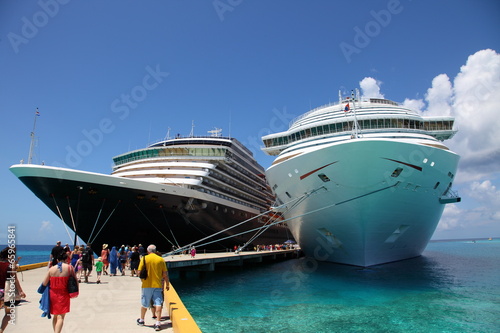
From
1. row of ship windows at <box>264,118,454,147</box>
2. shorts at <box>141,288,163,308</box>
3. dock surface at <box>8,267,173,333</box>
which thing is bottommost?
dock surface at <box>8,267,173,333</box>

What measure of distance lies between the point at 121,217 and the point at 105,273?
800 cm

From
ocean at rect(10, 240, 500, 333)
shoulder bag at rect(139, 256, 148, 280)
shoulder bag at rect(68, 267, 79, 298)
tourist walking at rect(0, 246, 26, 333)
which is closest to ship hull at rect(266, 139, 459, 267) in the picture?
ocean at rect(10, 240, 500, 333)

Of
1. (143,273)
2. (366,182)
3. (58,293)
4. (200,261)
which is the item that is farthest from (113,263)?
(366,182)

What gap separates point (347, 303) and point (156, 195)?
13.8 metres

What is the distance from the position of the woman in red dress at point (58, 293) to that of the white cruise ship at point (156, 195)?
15176 mm

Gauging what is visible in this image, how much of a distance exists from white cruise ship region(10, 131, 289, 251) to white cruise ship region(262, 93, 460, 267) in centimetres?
558

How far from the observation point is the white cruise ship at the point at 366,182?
15141 mm

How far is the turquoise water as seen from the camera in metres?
8.89

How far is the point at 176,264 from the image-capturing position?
50.9 ft

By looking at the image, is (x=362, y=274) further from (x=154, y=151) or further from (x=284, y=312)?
(x=154, y=151)

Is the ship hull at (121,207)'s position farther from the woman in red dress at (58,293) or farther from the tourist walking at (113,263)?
the woman in red dress at (58,293)

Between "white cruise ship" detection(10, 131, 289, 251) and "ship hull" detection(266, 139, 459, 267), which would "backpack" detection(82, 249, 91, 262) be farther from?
"ship hull" detection(266, 139, 459, 267)

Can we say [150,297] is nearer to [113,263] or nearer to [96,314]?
[96,314]

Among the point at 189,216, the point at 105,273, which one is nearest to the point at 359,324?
the point at 105,273
